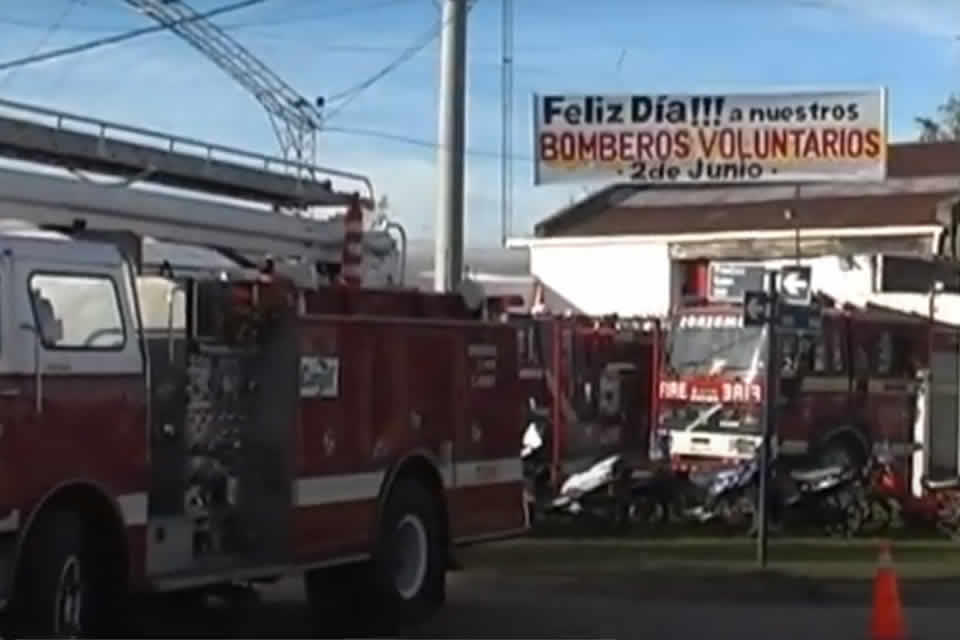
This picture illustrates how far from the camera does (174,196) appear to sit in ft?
54.6

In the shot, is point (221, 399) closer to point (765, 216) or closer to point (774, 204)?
point (765, 216)

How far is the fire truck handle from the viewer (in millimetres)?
13203

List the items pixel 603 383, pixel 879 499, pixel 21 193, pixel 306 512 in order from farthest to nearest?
pixel 603 383 → pixel 879 499 → pixel 306 512 → pixel 21 193

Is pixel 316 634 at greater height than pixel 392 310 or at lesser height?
lesser

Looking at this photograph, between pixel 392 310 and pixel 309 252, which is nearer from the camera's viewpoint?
pixel 392 310

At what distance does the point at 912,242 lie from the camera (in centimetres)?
4447

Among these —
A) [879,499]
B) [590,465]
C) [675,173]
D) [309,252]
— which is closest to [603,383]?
[590,465]

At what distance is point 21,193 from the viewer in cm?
1468

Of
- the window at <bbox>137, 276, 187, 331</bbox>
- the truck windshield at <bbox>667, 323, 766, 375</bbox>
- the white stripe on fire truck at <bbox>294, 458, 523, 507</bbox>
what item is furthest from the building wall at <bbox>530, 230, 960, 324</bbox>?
the window at <bbox>137, 276, 187, 331</bbox>

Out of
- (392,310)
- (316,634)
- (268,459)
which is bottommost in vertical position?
(316,634)

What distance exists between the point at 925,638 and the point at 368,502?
168 inches

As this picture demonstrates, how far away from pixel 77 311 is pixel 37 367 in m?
0.73

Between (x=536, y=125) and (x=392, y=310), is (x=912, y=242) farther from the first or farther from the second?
(x=392, y=310)

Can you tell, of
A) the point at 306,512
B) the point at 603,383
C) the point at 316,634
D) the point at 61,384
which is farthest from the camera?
the point at 603,383
